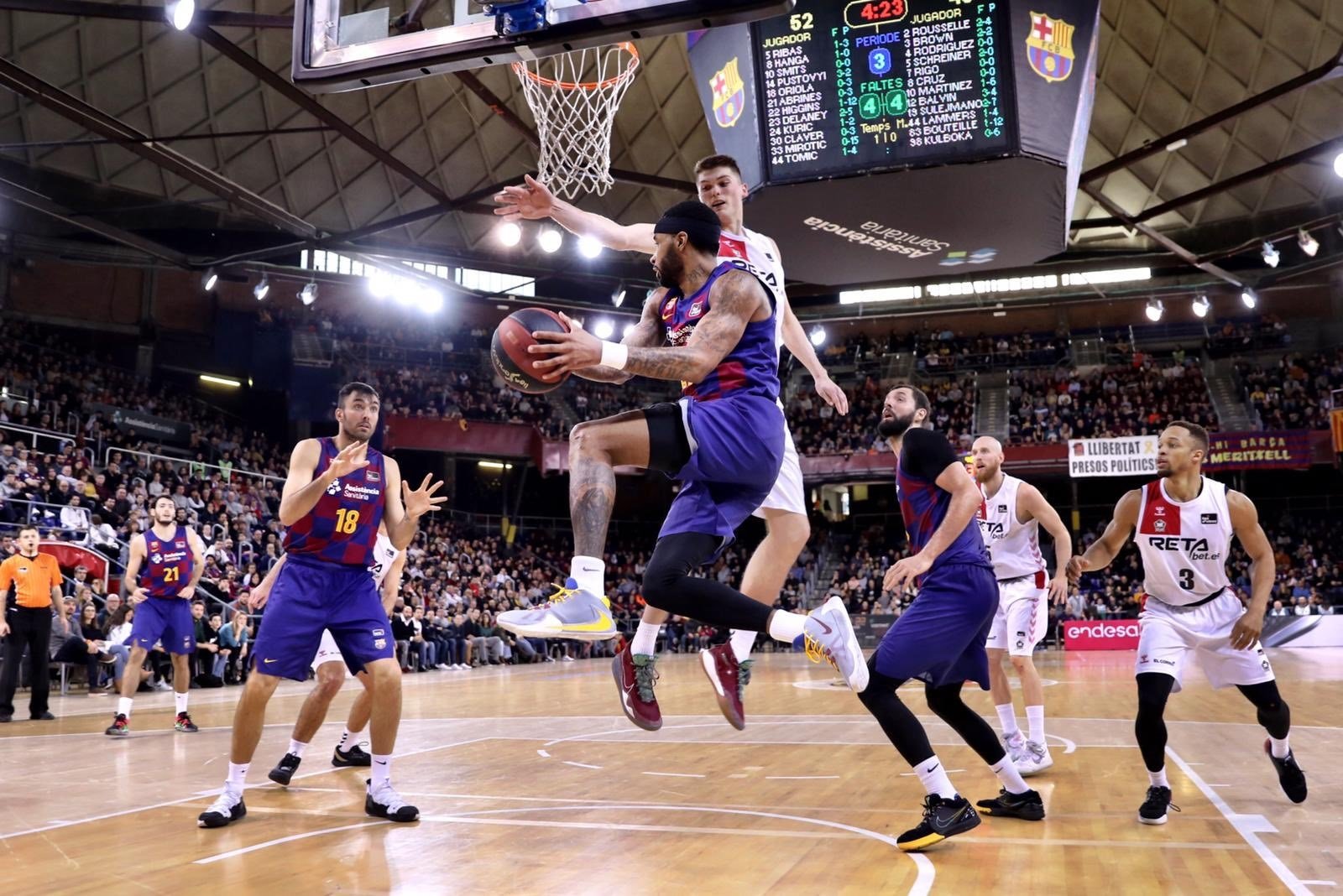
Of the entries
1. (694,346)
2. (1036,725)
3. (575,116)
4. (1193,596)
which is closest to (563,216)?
(694,346)

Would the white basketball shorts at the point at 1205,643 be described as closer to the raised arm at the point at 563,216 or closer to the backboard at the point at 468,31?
the raised arm at the point at 563,216

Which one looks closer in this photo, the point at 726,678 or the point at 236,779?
the point at 726,678

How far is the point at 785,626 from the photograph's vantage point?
14.4 feet

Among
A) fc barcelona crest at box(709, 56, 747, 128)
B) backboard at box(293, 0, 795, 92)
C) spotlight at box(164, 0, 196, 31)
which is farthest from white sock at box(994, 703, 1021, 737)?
spotlight at box(164, 0, 196, 31)

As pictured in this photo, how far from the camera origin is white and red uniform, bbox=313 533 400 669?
653 centimetres

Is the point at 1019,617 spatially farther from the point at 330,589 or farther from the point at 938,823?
the point at 330,589

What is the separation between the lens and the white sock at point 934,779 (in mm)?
4973

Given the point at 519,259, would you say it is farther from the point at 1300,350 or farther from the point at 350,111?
the point at 1300,350

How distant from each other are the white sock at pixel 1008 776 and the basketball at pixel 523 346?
327 centimetres

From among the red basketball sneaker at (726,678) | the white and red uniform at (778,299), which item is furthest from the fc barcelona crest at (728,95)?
the red basketball sneaker at (726,678)

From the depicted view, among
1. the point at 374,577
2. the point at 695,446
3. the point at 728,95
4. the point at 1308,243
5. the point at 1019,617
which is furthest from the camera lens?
the point at 1308,243

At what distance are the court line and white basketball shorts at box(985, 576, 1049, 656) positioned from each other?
1.32 m

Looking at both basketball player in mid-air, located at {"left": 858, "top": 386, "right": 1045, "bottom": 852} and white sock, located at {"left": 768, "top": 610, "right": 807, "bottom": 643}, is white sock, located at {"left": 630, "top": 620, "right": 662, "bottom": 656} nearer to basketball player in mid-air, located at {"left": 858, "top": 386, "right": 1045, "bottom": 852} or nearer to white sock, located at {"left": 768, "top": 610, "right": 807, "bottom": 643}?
white sock, located at {"left": 768, "top": 610, "right": 807, "bottom": 643}

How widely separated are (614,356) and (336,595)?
2771mm
